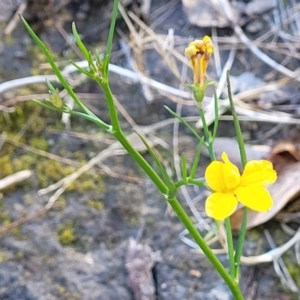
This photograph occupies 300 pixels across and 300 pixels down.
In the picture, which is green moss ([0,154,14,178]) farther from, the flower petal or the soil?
the flower petal

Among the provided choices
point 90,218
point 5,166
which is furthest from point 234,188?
point 5,166

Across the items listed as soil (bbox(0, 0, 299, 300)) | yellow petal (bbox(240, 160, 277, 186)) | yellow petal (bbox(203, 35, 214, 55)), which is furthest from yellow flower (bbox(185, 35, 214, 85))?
soil (bbox(0, 0, 299, 300))

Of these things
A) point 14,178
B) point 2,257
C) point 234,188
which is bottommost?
point 2,257

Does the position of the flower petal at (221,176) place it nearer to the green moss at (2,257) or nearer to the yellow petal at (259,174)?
the yellow petal at (259,174)

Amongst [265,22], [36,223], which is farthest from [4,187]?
[265,22]

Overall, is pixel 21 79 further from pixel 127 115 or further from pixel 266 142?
pixel 266 142

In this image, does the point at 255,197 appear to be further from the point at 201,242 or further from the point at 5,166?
the point at 5,166
